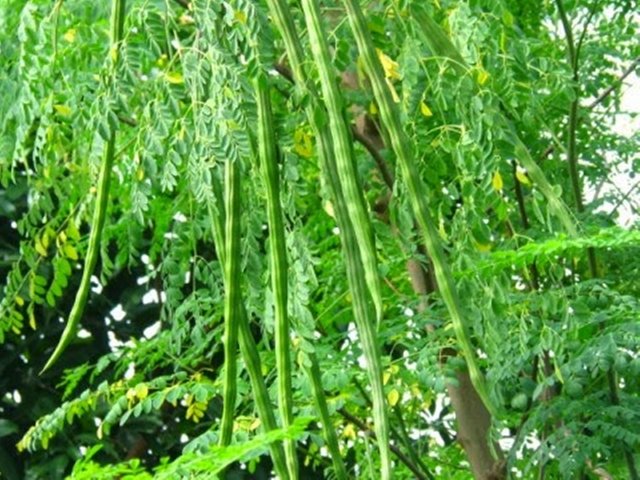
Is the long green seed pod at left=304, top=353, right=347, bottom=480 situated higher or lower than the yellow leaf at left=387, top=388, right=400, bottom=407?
lower

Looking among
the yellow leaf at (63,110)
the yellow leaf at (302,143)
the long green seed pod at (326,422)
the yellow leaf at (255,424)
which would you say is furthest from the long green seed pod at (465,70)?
the yellow leaf at (255,424)

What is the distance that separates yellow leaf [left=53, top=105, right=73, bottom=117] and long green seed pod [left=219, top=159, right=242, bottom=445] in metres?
0.77

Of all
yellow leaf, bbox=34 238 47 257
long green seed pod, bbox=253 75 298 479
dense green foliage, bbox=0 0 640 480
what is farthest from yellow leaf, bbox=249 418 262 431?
long green seed pod, bbox=253 75 298 479

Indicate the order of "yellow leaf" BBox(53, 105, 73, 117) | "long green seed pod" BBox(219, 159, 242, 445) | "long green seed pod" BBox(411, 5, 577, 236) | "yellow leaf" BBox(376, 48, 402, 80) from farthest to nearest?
"yellow leaf" BBox(53, 105, 73, 117) < "yellow leaf" BBox(376, 48, 402, 80) < "long green seed pod" BBox(411, 5, 577, 236) < "long green seed pod" BBox(219, 159, 242, 445)

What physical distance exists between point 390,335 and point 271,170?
1021 mm

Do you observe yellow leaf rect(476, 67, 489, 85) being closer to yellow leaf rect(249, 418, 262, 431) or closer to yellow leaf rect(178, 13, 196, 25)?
yellow leaf rect(178, 13, 196, 25)

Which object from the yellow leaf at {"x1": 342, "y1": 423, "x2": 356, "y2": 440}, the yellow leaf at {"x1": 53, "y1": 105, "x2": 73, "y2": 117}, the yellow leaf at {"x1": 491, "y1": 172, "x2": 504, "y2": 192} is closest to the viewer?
the yellow leaf at {"x1": 491, "y1": 172, "x2": 504, "y2": 192}

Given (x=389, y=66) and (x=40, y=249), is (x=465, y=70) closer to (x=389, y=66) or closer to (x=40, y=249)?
(x=389, y=66)

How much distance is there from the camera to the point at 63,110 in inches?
84.1

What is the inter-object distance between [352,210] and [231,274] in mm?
169

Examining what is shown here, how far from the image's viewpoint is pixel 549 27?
10.2 ft

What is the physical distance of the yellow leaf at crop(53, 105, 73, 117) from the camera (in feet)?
6.83

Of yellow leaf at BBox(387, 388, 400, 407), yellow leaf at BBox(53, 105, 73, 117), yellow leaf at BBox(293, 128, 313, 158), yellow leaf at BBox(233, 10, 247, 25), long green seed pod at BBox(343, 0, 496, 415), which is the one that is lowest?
yellow leaf at BBox(387, 388, 400, 407)

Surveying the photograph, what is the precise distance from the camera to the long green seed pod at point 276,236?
1251 millimetres
